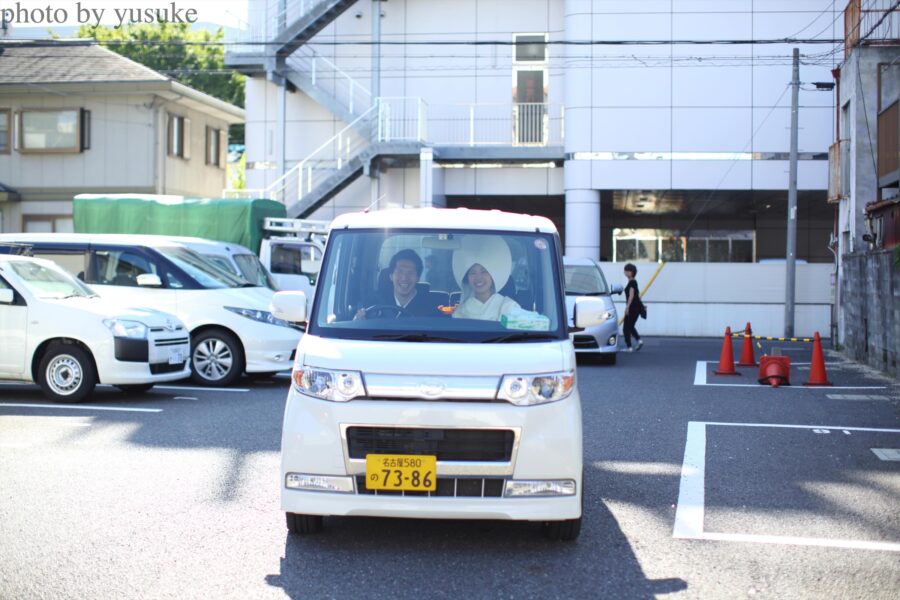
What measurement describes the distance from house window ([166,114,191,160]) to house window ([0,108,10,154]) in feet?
15.3

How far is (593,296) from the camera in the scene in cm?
1759

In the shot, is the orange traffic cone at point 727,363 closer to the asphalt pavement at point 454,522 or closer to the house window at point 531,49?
the asphalt pavement at point 454,522

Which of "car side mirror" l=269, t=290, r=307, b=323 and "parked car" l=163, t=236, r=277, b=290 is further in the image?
"parked car" l=163, t=236, r=277, b=290

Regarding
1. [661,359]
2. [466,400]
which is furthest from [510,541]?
[661,359]

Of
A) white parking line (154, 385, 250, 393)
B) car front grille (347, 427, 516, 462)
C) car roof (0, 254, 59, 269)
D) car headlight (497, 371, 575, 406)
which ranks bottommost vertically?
white parking line (154, 385, 250, 393)

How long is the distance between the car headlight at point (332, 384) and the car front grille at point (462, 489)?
17.4 inches

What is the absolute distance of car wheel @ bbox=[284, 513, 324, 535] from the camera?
6258 mm

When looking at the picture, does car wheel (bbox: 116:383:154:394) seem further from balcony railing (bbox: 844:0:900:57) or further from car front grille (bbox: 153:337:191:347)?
balcony railing (bbox: 844:0:900:57)

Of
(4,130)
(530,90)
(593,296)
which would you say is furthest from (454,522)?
(4,130)

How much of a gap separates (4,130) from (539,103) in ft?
51.9

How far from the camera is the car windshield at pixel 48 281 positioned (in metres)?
12.6

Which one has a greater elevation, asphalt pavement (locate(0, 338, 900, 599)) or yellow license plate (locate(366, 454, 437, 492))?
yellow license plate (locate(366, 454, 437, 492))

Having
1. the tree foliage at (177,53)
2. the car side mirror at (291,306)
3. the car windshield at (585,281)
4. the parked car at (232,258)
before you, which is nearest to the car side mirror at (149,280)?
the parked car at (232,258)

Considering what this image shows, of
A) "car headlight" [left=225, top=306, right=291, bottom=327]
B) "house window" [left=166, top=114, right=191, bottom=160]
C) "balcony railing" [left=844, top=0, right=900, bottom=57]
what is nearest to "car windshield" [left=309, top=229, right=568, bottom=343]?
"car headlight" [left=225, top=306, right=291, bottom=327]
